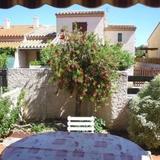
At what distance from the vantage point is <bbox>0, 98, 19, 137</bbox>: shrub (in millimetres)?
9875

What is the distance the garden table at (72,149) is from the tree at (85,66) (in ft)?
18.7

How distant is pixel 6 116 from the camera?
10055 millimetres

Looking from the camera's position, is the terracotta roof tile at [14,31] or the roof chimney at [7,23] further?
the roof chimney at [7,23]

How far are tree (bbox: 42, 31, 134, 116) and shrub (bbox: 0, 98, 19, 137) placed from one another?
177 cm

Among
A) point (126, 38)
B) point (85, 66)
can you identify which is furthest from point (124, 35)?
point (85, 66)

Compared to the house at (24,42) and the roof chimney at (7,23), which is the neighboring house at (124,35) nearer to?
the house at (24,42)

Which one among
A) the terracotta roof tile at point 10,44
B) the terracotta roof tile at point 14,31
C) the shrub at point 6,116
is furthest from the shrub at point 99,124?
the terracotta roof tile at point 14,31

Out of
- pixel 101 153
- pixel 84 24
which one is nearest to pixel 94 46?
pixel 101 153

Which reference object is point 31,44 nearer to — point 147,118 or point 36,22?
point 36,22

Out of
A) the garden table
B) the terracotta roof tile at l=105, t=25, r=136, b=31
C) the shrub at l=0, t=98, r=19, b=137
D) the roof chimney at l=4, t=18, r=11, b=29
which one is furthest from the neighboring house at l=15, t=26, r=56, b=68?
the garden table

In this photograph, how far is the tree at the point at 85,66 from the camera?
428 inches

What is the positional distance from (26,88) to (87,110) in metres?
2.21

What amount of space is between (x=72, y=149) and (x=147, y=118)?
544 cm

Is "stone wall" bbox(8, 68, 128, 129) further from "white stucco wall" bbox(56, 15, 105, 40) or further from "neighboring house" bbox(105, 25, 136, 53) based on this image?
"neighboring house" bbox(105, 25, 136, 53)
